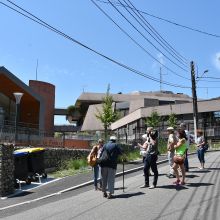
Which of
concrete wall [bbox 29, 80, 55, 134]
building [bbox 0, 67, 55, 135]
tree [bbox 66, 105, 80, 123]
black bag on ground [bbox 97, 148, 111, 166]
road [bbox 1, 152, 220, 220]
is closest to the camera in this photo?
road [bbox 1, 152, 220, 220]

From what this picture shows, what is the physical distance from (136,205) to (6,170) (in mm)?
4975

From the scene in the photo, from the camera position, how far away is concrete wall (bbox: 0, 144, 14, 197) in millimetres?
13922

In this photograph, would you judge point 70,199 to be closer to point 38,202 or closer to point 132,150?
point 38,202

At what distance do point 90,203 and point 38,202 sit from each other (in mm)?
1770

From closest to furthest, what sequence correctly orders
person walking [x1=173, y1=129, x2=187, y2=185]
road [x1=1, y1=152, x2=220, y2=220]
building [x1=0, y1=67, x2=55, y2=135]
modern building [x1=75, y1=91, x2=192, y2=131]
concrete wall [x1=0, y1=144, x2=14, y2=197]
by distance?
road [x1=1, y1=152, x2=220, y2=220] < person walking [x1=173, y1=129, x2=187, y2=185] < concrete wall [x1=0, y1=144, x2=14, y2=197] < building [x1=0, y1=67, x2=55, y2=135] < modern building [x1=75, y1=91, x2=192, y2=131]

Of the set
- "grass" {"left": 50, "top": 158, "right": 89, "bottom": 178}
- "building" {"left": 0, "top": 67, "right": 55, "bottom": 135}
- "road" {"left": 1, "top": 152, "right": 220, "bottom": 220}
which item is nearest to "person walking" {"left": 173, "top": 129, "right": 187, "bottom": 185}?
"road" {"left": 1, "top": 152, "right": 220, "bottom": 220}

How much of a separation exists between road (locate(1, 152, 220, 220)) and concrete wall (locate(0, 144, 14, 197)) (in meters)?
1.71

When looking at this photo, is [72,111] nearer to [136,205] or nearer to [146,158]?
[146,158]

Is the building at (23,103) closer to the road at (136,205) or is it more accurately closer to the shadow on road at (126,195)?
the road at (136,205)

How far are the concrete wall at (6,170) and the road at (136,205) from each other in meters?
1.71

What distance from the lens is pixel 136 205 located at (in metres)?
10.9

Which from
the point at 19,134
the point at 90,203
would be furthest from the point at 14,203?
the point at 19,134

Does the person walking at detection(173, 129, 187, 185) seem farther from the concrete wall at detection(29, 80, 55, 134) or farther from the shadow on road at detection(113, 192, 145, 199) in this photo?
the concrete wall at detection(29, 80, 55, 134)

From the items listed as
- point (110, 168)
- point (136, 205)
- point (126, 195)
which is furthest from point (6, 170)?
point (136, 205)
